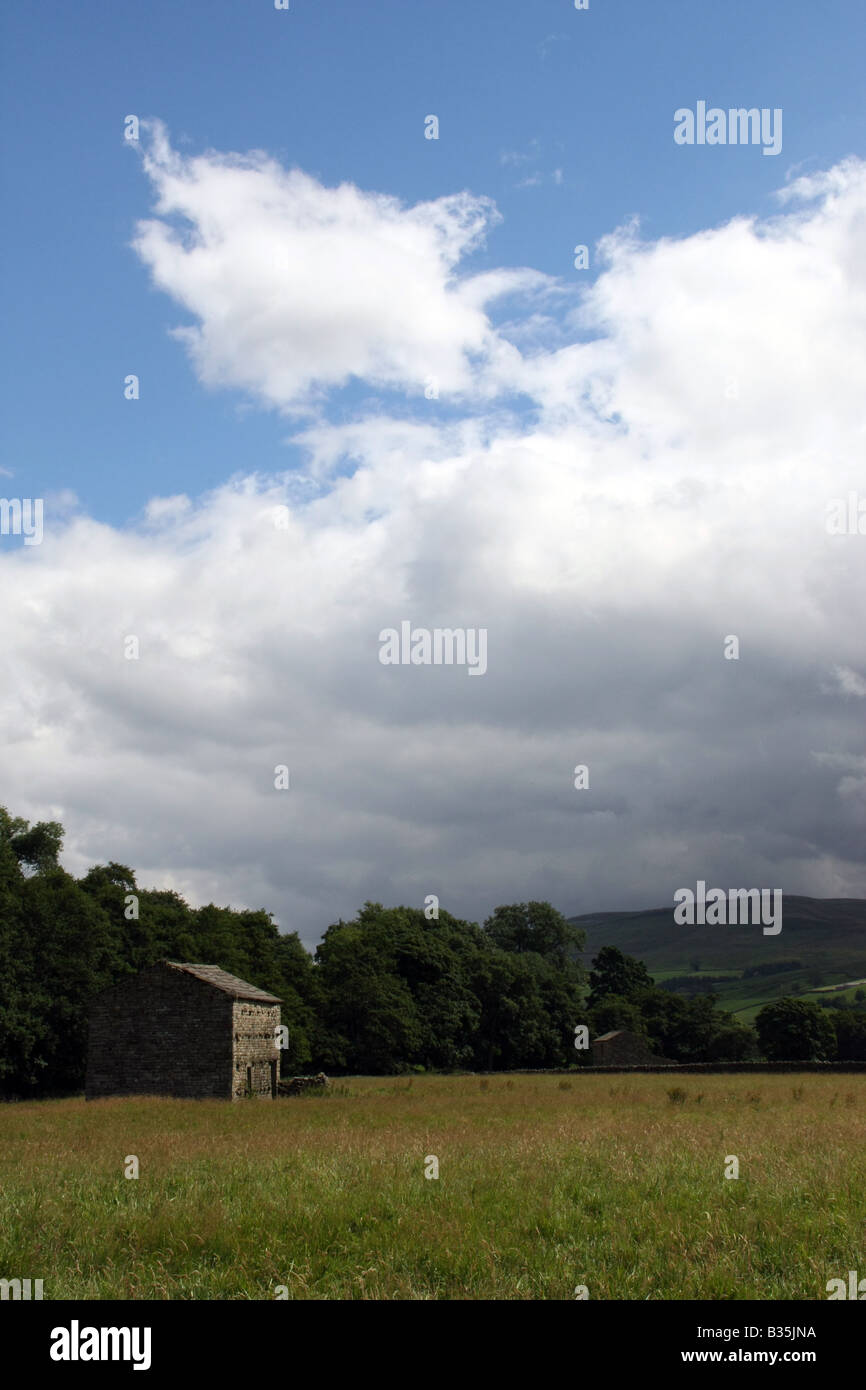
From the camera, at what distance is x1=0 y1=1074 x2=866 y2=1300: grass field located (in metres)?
7.84

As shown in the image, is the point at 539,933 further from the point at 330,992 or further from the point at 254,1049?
the point at 254,1049

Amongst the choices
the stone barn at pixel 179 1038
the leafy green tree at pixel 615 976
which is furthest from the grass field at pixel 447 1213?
the leafy green tree at pixel 615 976

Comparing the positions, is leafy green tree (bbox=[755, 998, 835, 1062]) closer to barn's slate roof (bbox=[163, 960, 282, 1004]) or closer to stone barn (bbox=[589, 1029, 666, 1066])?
stone barn (bbox=[589, 1029, 666, 1066])

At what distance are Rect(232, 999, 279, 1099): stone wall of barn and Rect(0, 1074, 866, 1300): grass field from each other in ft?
57.1

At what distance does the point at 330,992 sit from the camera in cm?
6338

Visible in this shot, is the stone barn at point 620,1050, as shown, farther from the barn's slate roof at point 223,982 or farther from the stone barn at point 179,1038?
the stone barn at point 179,1038

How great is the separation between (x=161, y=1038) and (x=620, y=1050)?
1558 inches

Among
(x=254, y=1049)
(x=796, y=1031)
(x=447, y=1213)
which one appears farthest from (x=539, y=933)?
(x=447, y=1213)

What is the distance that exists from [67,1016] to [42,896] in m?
6.40

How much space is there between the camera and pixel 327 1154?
1377cm
